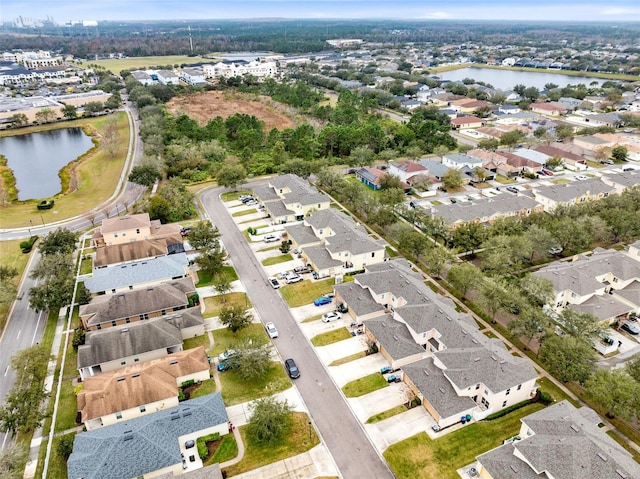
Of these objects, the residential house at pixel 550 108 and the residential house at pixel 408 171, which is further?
the residential house at pixel 550 108

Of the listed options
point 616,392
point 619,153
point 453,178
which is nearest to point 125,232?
point 453,178

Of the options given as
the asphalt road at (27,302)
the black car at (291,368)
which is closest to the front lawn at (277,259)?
the black car at (291,368)

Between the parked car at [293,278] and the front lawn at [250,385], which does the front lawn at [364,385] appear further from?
the parked car at [293,278]

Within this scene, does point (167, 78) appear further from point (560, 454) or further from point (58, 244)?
point (560, 454)

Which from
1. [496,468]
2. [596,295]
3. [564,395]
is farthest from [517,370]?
[596,295]

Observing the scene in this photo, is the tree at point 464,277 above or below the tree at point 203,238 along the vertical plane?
below

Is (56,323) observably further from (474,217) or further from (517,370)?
(474,217)

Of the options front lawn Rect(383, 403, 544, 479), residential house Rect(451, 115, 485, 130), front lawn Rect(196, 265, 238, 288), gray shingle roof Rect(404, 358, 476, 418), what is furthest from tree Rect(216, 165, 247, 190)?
residential house Rect(451, 115, 485, 130)
